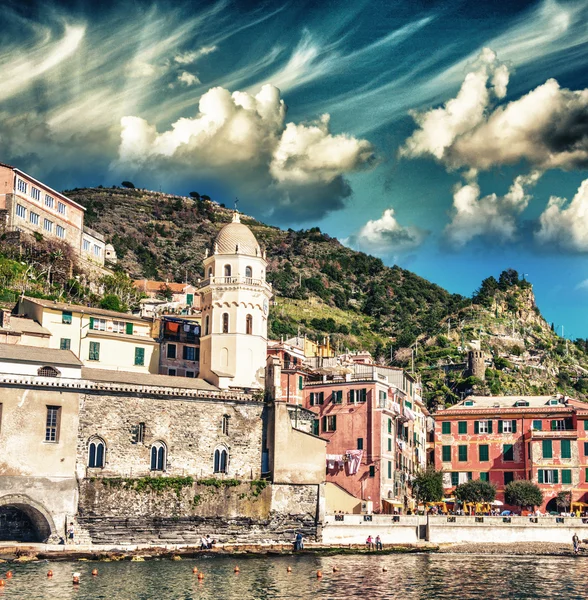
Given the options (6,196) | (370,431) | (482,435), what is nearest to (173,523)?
(370,431)

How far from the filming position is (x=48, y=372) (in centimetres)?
6338

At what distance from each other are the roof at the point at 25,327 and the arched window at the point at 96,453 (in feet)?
40.5

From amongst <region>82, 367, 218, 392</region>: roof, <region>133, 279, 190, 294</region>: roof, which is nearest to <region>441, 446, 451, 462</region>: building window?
<region>82, 367, 218, 392</region>: roof

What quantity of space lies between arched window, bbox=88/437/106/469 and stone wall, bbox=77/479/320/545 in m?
1.18

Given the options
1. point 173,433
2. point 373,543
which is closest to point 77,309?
point 173,433

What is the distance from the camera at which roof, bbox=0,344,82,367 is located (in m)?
62.6

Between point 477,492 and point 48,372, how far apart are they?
40.3m

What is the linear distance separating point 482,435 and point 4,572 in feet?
168

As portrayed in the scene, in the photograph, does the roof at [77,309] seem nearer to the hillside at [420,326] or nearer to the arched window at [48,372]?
the arched window at [48,372]

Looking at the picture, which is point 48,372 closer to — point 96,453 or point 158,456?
point 96,453

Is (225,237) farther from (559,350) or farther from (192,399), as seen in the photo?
(559,350)

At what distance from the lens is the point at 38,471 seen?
61.4 m

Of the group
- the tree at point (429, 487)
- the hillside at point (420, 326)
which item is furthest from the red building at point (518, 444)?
the hillside at point (420, 326)

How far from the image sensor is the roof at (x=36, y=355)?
62581 mm
